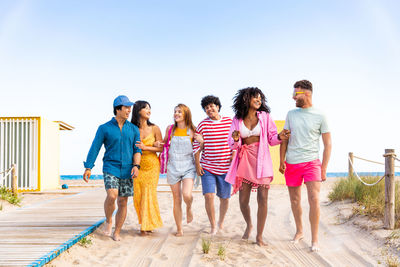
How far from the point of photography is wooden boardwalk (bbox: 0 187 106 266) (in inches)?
171

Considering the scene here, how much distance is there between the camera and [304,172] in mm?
4707

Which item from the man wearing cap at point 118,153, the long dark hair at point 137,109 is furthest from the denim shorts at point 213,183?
the long dark hair at point 137,109

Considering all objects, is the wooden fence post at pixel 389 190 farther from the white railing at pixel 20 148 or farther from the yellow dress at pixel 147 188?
the white railing at pixel 20 148

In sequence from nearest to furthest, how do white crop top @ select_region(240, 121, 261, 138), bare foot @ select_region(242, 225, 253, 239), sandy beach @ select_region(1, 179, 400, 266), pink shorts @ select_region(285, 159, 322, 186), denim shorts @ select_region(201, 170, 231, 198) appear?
1. sandy beach @ select_region(1, 179, 400, 266)
2. pink shorts @ select_region(285, 159, 322, 186)
3. white crop top @ select_region(240, 121, 261, 138)
4. bare foot @ select_region(242, 225, 253, 239)
5. denim shorts @ select_region(201, 170, 231, 198)

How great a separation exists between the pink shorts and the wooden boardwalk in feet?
9.96

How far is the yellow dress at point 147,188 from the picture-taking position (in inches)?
213

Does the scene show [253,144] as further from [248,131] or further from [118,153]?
[118,153]

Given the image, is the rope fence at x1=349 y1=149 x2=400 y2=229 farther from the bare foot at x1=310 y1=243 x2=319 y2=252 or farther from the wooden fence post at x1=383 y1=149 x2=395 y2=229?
the bare foot at x1=310 y1=243 x2=319 y2=252

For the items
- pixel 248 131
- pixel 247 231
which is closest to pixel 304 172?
pixel 248 131

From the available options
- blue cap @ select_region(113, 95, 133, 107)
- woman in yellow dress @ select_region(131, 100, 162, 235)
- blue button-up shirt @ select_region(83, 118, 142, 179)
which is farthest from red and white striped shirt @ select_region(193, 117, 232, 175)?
blue cap @ select_region(113, 95, 133, 107)

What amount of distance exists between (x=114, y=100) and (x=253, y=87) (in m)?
1.96

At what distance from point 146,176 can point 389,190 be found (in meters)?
3.81

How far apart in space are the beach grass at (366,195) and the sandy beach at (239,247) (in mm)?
256

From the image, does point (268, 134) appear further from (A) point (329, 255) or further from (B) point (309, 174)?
(A) point (329, 255)
